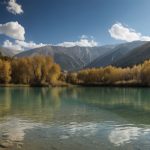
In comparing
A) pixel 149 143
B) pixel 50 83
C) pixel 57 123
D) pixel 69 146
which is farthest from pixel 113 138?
pixel 50 83

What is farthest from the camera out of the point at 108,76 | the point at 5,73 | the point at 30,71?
the point at 108,76

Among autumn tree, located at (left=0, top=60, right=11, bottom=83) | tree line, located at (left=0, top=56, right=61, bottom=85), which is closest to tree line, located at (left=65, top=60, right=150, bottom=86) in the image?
tree line, located at (left=0, top=56, right=61, bottom=85)

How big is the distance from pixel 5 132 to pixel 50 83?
118 metres

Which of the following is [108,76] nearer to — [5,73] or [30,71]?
[30,71]

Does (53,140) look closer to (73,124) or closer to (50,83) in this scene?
(73,124)

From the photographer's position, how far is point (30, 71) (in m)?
145

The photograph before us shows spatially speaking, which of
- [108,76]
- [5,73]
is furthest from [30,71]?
[108,76]

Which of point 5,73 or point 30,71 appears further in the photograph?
point 30,71

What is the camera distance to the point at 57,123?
1131 inches

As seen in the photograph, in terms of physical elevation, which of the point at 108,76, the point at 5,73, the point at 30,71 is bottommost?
the point at 108,76

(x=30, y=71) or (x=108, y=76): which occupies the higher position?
(x=30, y=71)

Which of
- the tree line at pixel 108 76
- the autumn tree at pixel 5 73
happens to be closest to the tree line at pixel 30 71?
the autumn tree at pixel 5 73

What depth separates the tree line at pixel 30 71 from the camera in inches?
5576

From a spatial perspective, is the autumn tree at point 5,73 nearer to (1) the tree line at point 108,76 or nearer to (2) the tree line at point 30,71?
(2) the tree line at point 30,71
